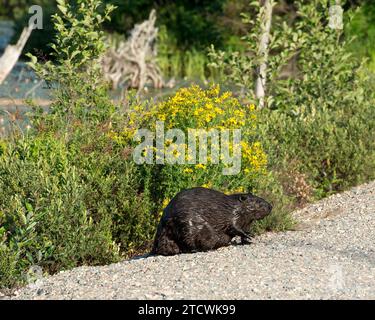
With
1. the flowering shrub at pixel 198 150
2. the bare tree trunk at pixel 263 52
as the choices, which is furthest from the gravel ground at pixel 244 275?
the bare tree trunk at pixel 263 52

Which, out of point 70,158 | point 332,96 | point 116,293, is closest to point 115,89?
point 332,96

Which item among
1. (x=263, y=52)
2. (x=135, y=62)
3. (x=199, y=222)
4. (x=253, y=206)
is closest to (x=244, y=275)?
(x=199, y=222)

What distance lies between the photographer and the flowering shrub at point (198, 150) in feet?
28.3

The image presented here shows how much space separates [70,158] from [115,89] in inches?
383

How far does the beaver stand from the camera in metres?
7.67

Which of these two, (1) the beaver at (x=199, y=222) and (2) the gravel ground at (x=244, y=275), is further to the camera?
(1) the beaver at (x=199, y=222)

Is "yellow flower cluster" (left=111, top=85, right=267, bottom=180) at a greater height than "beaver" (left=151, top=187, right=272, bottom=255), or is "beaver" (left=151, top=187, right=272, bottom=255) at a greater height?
"yellow flower cluster" (left=111, top=85, right=267, bottom=180)

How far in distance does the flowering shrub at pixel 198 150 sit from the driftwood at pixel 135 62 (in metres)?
9.29

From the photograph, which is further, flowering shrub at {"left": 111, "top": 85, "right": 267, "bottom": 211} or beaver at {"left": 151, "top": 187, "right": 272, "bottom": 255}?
flowering shrub at {"left": 111, "top": 85, "right": 267, "bottom": 211}

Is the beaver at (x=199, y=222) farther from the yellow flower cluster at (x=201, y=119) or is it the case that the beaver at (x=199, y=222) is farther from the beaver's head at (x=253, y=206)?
the yellow flower cluster at (x=201, y=119)

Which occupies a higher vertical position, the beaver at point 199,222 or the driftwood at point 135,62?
the driftwood at point 135,62

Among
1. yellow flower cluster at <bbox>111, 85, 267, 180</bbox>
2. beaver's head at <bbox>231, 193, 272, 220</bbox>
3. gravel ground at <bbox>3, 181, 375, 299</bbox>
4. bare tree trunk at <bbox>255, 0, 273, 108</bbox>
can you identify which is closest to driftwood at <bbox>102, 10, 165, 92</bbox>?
bare tree trunk at <bbox>255, 0, 273, 108</bbox>

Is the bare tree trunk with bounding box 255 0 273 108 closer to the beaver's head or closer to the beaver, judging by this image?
the beaver's head

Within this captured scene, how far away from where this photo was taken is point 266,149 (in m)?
10.0
